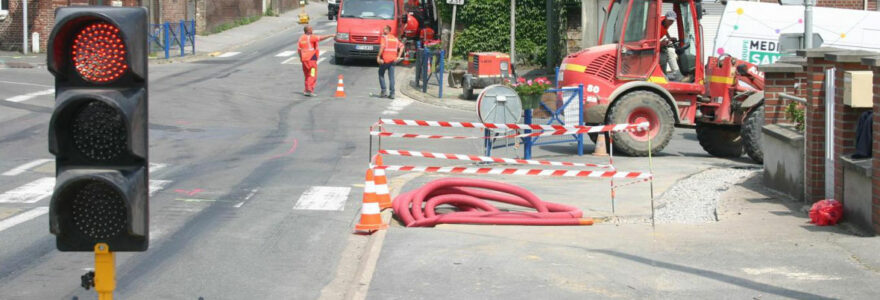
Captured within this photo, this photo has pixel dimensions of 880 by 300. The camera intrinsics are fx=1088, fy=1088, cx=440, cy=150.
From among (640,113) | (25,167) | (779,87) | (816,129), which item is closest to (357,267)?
(816,129)

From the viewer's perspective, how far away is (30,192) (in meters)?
12.9

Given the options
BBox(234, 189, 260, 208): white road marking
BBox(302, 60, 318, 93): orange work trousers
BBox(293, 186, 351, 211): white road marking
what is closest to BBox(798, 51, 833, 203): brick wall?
BBox(293, 186, 351, 211): white road marking

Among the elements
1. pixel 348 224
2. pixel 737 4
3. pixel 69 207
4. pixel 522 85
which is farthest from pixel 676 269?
pixel 737 4

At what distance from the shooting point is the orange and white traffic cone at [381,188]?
11.6m

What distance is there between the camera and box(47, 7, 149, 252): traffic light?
188 inches

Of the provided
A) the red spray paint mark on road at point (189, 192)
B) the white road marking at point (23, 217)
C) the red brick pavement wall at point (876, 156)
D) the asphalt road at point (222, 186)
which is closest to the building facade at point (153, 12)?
the asphalt road at point (222, 186)

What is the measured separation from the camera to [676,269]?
29.0 feet

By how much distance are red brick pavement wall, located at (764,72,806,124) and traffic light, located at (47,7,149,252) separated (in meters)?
10.4

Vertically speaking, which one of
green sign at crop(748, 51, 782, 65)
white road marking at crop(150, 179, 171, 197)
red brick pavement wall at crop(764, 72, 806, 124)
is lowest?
white road marking at crop(150, 179, 171, 197)

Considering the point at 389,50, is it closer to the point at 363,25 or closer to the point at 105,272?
the point at 363,25

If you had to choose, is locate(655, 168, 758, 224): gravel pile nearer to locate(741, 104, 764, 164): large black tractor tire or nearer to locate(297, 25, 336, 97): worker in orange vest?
locate(741, 104, 764, 164): large black tractor tire

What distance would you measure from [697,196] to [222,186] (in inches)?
233

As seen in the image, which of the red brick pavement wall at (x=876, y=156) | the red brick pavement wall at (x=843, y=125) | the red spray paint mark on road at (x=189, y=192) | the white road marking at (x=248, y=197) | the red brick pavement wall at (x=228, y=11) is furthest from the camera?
the red brick pavement wall at (x=228, y=11)

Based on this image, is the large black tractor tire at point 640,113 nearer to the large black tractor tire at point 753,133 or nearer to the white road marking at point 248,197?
the large black tractor tire at point 753,133
